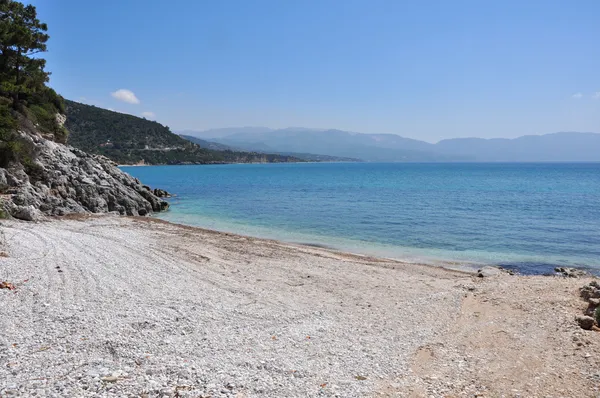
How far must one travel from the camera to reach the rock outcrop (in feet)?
76.9

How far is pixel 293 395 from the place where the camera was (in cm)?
645

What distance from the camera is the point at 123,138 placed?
147 m

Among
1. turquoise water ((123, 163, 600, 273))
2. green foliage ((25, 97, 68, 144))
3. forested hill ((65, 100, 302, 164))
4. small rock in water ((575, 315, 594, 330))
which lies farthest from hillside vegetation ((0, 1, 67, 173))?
forested hill ((65, 100, 302, 164))

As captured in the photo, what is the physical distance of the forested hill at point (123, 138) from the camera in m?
129

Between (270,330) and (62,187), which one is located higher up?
(62,187)

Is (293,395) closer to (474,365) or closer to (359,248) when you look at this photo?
(474,365)

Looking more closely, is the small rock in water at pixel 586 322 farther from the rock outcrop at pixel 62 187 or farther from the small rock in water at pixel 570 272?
the rock outcrop at pixel 62 187

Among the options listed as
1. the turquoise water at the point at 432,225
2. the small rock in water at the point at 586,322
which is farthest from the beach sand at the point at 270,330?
the turquoise water at the point at 432,225

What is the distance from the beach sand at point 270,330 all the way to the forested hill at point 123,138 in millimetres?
112263

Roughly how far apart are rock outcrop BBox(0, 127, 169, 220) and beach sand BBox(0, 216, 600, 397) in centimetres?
789

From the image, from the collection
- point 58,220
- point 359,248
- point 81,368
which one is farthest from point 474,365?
point 58,220

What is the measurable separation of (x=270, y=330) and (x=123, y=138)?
153 meters

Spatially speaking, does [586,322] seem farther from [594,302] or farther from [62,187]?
[62,187]

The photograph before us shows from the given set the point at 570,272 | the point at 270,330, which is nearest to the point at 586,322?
the point at 270,330
